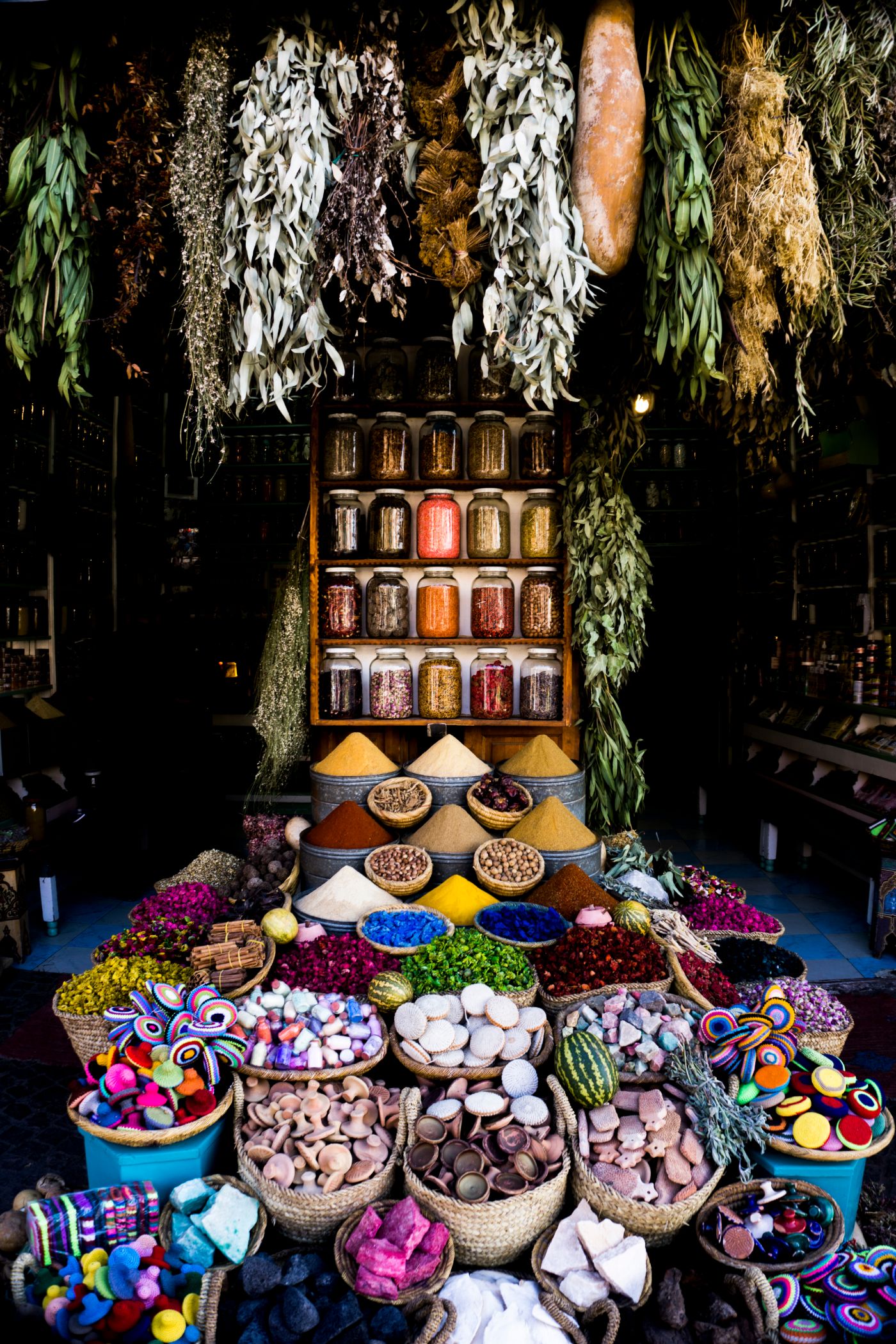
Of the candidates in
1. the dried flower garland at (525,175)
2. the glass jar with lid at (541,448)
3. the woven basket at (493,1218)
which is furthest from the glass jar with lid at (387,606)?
the woven basket at (493,1218)

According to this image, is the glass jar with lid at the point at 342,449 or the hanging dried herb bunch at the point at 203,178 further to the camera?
the glass jar with lid at the point at 342,449

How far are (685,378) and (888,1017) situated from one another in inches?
91.5

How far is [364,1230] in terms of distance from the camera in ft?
4.50

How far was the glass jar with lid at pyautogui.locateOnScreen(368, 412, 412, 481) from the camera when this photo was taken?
284 cm

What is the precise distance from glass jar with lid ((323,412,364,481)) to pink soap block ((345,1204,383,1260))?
2.22 meters

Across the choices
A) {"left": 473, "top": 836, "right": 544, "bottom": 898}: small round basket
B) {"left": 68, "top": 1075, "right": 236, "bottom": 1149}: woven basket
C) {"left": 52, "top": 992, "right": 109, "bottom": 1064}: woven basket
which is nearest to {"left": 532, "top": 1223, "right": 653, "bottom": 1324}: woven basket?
{"left": 68, "top": 1075, "right": 236, "bottom": 1149}: woven basket

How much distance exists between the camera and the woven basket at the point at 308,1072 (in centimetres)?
164

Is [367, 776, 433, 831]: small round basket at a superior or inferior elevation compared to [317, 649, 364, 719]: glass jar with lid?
inferior

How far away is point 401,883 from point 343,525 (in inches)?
51.3

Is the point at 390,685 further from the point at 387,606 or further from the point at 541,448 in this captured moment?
the point at 541,448

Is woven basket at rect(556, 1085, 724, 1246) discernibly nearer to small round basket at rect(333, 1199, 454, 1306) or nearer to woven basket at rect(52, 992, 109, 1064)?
small round basket at rect(333, 1199, 454, 1306)

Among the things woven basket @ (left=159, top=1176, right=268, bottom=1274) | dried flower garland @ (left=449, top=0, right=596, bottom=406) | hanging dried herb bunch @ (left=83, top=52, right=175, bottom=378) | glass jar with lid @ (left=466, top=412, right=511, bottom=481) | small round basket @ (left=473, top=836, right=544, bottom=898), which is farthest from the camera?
glass jar with lid @ (left=466, top=412, right=511, bottom=481)

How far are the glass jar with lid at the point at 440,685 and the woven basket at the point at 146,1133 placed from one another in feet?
5.05

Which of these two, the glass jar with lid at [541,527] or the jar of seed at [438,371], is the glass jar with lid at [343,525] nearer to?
the jar of seed at [438,371]
